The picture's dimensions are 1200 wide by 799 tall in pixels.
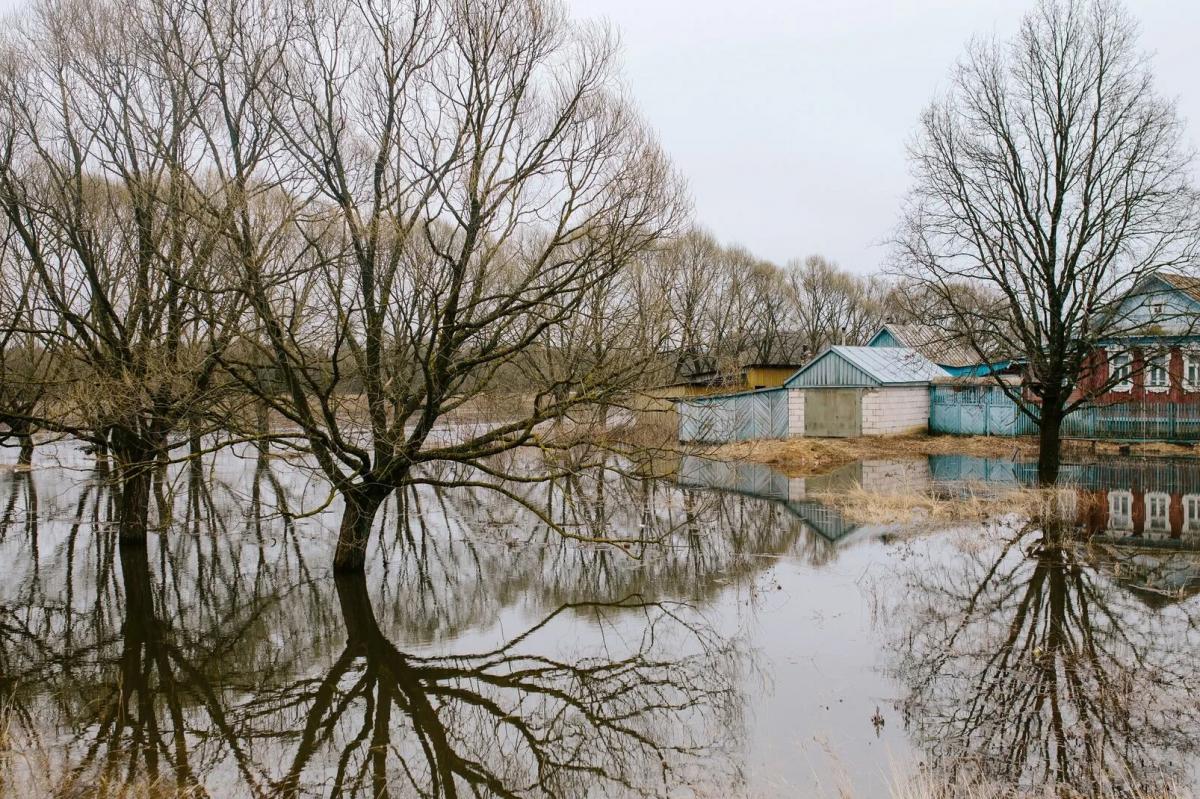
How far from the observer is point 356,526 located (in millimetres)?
12305

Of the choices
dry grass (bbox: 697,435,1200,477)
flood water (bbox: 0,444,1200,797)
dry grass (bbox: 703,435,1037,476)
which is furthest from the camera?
dry grass (bbox: 703,435,1037,476)

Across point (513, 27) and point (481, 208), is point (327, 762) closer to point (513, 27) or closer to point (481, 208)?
point (481, 208)

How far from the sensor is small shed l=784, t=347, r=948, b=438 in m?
31.7

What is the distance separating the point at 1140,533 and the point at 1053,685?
Answer: 8.62 meters

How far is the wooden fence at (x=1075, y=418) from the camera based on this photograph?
27.9 metres

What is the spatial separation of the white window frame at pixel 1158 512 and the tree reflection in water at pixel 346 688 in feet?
28.9

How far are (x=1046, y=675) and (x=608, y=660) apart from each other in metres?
4.32

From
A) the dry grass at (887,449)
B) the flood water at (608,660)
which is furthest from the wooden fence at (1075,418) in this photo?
the flood water at (608,660)

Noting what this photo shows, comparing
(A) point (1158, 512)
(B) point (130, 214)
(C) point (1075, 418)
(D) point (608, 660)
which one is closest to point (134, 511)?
(B) point (130, 214)

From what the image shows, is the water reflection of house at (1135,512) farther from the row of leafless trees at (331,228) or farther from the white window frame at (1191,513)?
the row of leafless trees at (331,228)

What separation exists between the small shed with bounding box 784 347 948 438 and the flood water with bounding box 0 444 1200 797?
15188 mm

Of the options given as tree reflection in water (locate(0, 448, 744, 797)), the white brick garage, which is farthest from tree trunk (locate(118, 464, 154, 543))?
the white brick garage

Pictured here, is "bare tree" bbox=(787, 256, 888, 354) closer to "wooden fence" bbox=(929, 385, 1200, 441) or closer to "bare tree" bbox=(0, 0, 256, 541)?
"wooden fence" bbox=(929, 385, 1200, 441)

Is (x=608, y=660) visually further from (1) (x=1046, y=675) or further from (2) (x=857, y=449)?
(2) (x=857, y=449)
